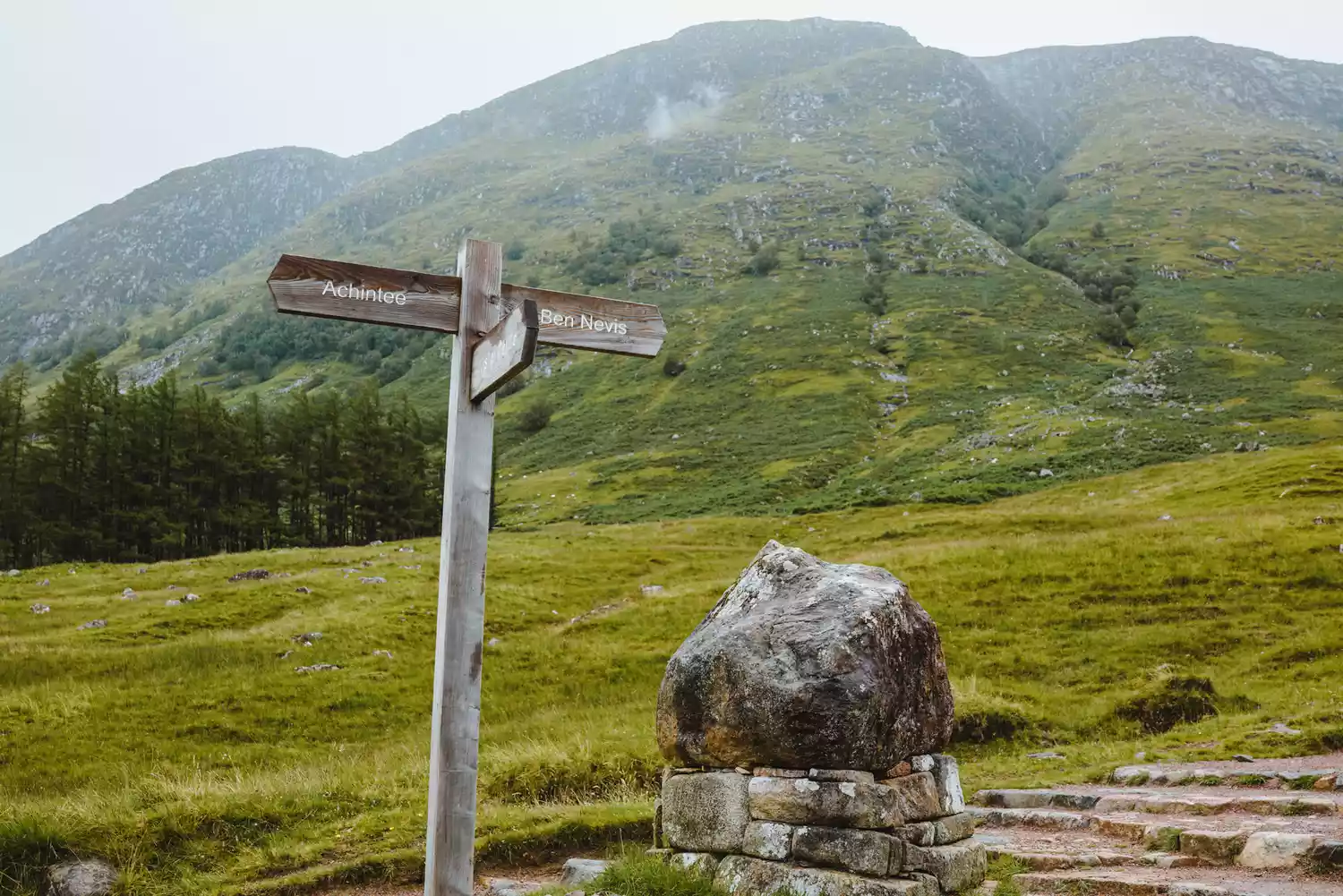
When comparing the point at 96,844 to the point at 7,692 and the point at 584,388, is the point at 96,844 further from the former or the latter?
the point at 584,388

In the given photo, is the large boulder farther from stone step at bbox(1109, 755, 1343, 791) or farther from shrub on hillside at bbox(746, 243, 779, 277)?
shrub on hillside at bbox(746, 243, 779, 277)

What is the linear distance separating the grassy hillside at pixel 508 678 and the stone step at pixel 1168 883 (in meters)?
5.40

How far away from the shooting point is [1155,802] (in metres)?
11.2

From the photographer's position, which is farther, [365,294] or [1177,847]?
[1177,847]

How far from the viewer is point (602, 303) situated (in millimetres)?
7910

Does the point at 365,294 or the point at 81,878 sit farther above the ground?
the point at 365,294

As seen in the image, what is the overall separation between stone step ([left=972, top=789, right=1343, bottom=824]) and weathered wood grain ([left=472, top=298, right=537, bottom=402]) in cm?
921

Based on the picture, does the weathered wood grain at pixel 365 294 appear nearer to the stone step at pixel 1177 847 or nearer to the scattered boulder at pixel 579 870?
the scattered boulder at pixel 579 870

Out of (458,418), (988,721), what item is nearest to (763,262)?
(988,721)

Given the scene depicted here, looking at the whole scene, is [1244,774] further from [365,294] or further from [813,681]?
[365,294]

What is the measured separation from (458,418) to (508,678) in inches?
789

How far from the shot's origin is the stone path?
26.4 feet

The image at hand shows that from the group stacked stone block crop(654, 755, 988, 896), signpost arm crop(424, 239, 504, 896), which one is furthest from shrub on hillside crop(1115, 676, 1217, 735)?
signpost arm crop(424, 239, 504, 896)

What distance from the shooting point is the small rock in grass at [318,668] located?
25.0 metres
